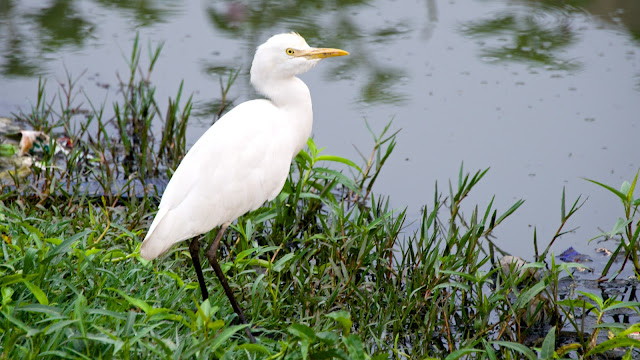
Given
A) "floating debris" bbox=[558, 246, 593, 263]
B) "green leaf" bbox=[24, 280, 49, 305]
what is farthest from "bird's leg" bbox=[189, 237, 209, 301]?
"floating debris" bbox=[558, 246, 593, 263]

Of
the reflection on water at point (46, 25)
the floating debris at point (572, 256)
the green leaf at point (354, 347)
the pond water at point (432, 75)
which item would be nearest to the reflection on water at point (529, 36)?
the pond water at point (432, 75)

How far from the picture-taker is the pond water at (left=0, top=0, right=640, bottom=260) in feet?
15.7

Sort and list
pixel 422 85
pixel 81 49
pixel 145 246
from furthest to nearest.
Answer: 1. pixel 81 49
2. pixel 422 85
3. pixel 145 246

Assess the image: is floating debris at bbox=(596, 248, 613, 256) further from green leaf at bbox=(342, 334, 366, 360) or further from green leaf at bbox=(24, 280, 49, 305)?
green leaf at bbox=(24, 280, 49, 305)

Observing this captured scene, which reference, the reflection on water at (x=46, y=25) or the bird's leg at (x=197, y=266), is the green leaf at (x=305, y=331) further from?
the reflection on water at (x=46, y=25)

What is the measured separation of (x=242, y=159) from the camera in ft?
10.6

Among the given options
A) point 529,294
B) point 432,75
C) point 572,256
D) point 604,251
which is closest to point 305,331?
point 529,294

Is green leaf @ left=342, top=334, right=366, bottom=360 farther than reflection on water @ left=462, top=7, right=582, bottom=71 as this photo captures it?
No

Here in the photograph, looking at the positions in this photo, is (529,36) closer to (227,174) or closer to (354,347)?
(227,174)

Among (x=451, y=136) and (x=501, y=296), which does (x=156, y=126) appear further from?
(x=501, y=296)

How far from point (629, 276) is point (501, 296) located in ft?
3.66

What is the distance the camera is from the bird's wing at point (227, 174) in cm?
309

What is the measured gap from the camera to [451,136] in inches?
206

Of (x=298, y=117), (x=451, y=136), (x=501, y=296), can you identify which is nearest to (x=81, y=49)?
(x=451, y=136)
